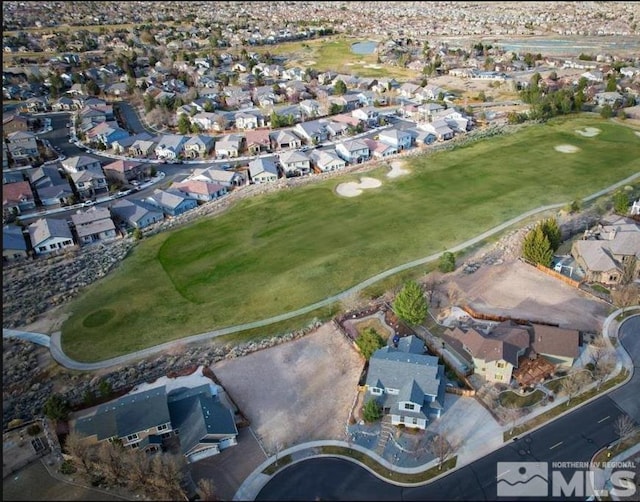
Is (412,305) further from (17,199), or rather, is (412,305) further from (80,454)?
(17,199)

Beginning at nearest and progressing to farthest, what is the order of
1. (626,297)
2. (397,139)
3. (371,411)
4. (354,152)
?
(371,411)
(626,297)
(354,152)
(397,139)

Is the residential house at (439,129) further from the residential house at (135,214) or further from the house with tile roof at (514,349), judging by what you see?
the house with tile roof at (514,349)

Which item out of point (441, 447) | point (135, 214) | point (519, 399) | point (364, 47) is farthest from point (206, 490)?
point (364, 47)

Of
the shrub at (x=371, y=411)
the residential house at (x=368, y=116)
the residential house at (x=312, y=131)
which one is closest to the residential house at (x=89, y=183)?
the residential house at (x=312, y=131)

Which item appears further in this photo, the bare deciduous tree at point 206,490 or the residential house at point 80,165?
the residential house at point 80,165

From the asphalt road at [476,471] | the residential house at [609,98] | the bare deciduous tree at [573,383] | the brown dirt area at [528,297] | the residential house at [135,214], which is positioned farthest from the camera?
the residential house at [609,98]

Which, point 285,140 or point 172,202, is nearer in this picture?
point 172,202

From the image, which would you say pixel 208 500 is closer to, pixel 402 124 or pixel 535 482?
pixel 535 482
